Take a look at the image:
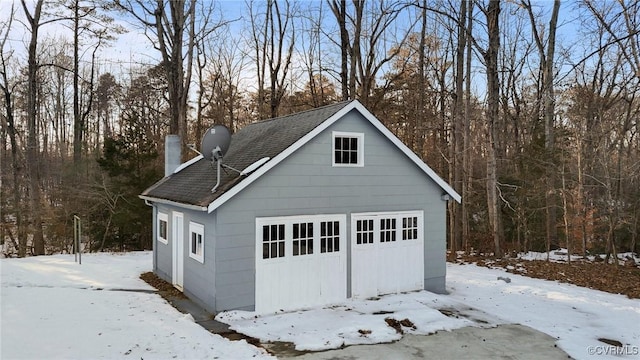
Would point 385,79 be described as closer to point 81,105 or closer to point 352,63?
point 352,63

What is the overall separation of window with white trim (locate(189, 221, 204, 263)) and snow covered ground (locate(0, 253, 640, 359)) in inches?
45.5

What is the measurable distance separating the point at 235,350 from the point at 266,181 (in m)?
3.26

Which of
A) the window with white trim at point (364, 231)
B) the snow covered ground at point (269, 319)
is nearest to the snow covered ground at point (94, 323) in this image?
the snow covered ground at point (269, 319)

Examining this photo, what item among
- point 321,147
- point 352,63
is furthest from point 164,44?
point 321,147

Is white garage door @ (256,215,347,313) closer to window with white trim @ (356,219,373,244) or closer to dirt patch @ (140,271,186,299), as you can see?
window with white trim @ (356,219,373,244)

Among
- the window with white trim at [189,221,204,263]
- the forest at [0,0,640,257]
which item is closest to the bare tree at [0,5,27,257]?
the forest at [0,0,640,257]

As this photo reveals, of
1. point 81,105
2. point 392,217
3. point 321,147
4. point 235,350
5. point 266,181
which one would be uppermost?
point 81,105

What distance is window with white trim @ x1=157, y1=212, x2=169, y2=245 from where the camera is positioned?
11.0m

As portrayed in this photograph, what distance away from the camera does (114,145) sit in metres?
16.6

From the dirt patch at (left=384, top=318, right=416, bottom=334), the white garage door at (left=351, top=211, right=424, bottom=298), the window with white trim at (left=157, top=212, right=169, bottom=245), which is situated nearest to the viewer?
the dirt patch at (left=384, top=318, right=416, bottom=334)

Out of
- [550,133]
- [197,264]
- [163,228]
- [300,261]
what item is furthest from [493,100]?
[163,228]

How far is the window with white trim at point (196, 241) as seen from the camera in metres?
8.48

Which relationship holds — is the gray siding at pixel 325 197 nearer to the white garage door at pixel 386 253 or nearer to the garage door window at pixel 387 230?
the white garage door at pixel 386 253

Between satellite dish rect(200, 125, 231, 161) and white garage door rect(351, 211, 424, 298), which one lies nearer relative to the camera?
satellite dish rect(200, 125, 231, 161)
